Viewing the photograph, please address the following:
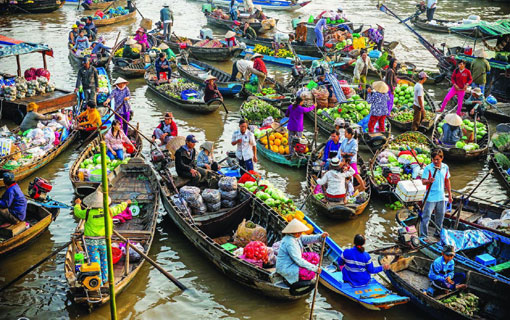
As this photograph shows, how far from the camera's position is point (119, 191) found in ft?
36.2

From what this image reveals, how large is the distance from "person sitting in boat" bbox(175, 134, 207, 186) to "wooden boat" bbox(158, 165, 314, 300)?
0.72 feet

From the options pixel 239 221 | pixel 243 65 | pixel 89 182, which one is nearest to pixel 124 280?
pixel 239 221

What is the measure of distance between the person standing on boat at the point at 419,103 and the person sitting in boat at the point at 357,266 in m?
7.09

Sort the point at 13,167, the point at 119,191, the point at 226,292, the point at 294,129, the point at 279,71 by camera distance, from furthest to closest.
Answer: the point at 279,71 < the point at 294,129 < the point at 13,167 < the point at 119,191 < the point at 226,292

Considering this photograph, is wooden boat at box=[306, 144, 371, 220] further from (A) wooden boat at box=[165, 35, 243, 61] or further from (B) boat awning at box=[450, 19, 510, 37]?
(A) wooden boat at box=[165, 35, 243, 61]

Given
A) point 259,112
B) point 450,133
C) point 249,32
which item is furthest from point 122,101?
point 249,32

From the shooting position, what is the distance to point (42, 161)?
41.7 ft

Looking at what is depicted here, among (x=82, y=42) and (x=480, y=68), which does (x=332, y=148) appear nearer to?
(x=480, y=68)

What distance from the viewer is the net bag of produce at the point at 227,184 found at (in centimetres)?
1028

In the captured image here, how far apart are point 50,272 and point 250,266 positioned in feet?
12.4

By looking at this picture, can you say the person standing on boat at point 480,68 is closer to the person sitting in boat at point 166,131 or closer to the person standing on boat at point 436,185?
the person standing on boat at point 436,185

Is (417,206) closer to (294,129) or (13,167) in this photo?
(294,129)

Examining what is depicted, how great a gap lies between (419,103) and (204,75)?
8.03 metres

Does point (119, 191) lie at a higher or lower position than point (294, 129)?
lower
